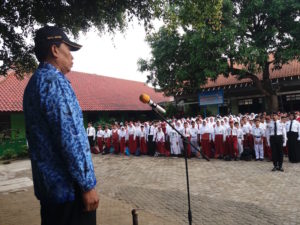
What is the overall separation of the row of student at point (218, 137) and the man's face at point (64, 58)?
8.71 meters

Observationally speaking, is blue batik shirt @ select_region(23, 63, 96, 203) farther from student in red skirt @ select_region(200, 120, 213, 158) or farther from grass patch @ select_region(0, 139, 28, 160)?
grass patch @ select_region(0, 139, 28, 160)

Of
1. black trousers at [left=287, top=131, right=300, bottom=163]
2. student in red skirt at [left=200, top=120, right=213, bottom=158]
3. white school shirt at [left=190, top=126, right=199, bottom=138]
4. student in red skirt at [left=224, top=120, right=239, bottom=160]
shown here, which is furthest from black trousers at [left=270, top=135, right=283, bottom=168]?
white school shirt at [left=190, top=126, right=199, bottom=138]

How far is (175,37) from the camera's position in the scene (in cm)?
1911

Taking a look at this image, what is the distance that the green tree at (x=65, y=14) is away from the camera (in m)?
7.06

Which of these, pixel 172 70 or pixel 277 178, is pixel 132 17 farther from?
pixel 172 70

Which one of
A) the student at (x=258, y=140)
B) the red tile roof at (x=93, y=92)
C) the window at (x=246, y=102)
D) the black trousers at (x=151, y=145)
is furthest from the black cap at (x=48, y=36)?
the window at (x=246, y=102)

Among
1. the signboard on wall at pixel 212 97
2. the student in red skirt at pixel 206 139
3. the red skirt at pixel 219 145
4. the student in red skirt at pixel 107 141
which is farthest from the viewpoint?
the signboard on wall at pixel 212 97

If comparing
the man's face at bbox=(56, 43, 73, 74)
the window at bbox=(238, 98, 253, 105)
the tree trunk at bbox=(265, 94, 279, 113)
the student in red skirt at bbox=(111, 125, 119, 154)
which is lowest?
the student in red skirt at bbox=(111, 125, 119, 154)

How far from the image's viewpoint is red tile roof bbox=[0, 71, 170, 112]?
65.0 ft

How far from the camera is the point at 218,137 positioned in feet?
43.3

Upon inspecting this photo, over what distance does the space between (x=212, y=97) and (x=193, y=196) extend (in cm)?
1449

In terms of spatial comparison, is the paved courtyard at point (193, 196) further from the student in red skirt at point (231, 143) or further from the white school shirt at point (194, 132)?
the white school shirt at point (194, 132)

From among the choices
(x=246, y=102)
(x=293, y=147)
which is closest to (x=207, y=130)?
(x=293, y=147)

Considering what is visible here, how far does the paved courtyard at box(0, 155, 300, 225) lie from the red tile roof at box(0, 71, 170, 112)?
34.5ft
